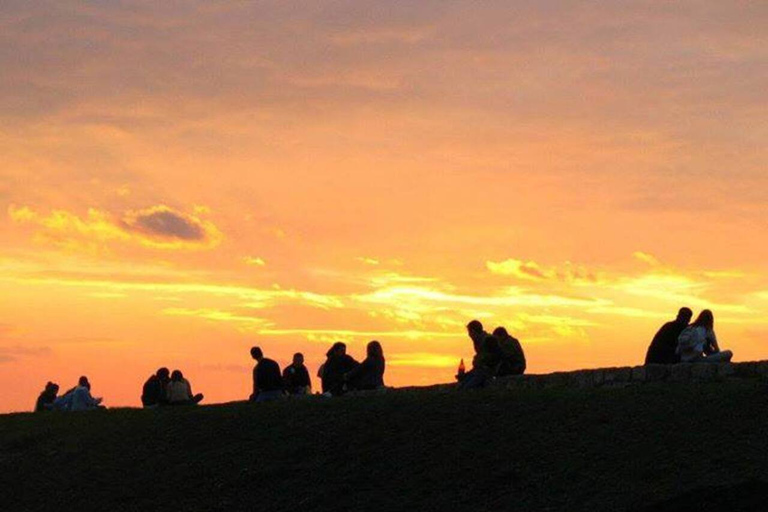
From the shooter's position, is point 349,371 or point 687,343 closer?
point 687,343

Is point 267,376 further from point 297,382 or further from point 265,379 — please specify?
point 297,382

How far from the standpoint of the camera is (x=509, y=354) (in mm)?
36438

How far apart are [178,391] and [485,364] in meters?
12.1

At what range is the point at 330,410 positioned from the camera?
36.2 m

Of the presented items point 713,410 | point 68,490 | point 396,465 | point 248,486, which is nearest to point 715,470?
point 713,410

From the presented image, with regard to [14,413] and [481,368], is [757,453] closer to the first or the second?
[481,368]

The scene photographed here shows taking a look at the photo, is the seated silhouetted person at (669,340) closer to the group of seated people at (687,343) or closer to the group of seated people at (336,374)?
the group of seated people at (687,343)

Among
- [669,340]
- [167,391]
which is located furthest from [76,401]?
[669,340]

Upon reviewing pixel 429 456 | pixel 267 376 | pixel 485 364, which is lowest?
pixel 429 456

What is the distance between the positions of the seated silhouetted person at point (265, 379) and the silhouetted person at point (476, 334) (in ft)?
23.1

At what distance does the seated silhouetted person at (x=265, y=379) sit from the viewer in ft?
133

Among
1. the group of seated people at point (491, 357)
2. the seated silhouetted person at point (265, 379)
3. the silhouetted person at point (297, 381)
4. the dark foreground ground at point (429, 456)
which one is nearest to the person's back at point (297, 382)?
the silhouetted person at point (297, 381)

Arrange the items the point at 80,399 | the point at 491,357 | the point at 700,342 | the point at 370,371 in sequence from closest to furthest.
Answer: the point at 700,342 < the point at 491,357 < the point at 370,371 < the point at 80,399

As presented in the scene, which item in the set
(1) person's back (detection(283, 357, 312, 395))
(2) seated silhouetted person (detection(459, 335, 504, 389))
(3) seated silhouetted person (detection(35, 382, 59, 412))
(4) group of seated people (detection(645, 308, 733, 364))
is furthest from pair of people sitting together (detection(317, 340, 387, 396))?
(3) seated silhouetted person (detection(35, 382, 59, 412))
